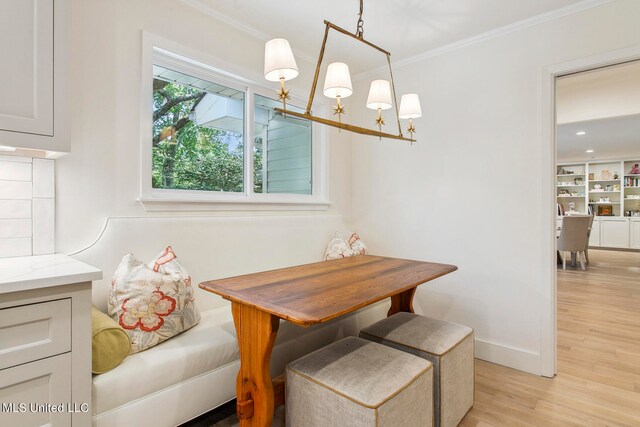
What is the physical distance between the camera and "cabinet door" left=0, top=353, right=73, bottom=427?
108 cm

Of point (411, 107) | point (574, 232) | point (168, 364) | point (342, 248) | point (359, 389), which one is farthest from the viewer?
point (574, 232)

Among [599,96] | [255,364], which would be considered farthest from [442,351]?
[599,96]

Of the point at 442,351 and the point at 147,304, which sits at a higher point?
the point at 147,304

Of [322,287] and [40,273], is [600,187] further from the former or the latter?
[40,273]

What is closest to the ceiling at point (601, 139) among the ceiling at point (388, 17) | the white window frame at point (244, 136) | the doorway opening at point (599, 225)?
the doorway opening at point (599, 225)

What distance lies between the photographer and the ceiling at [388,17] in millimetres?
2227

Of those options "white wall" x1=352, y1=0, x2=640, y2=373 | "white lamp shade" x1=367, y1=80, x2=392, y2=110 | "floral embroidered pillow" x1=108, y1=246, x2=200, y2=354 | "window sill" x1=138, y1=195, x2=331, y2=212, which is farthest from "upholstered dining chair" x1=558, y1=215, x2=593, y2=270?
"floral embroidered pillow" x1=108, y1=246, x2=200, y2=354

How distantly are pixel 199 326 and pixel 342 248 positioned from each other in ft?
→ 4.98

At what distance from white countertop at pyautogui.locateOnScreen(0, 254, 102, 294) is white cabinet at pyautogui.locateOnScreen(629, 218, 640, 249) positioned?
11363 millimetres

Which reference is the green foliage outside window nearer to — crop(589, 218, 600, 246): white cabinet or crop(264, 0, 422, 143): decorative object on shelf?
crop(264, 0, 422, 143): decorative object on shelf

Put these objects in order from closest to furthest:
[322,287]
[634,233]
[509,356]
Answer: [322,287] → [509,356] → [634,233]

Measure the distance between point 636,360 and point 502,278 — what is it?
119 cm

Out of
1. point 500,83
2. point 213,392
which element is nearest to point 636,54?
point 500,83

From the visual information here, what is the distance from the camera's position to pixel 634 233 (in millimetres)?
8375
